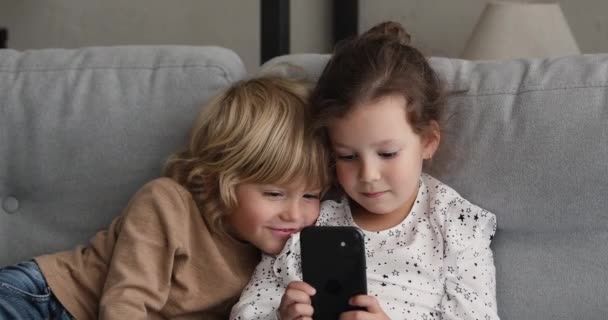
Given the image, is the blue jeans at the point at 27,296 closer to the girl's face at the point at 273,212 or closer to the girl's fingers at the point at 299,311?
the girl's face at the point at 273,212

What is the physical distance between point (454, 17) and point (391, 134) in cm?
138

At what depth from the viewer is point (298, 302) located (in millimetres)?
1211

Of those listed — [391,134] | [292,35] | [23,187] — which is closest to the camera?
[391,134]

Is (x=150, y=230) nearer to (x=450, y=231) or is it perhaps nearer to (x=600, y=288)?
(x=450, y=231)

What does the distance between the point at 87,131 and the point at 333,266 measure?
59 centimetres

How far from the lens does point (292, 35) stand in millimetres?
2805

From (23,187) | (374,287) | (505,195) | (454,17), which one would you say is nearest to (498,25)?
(454,17)

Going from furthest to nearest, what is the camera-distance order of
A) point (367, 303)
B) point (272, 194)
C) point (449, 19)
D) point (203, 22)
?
point (203, 22), point (449, 19), point (272, 194), point (367, 303)

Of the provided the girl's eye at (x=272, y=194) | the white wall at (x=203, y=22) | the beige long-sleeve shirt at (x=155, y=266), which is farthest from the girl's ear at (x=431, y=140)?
the white wall at (x=203, y=22)

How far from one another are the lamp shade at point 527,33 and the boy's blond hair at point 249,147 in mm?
895

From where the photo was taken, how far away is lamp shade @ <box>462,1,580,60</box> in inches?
87.2

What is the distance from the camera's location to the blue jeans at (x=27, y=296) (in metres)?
1.43

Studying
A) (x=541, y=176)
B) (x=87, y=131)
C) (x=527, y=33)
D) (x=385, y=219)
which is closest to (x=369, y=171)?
(x=385, y=219)

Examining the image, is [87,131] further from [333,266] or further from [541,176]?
[541,176]
